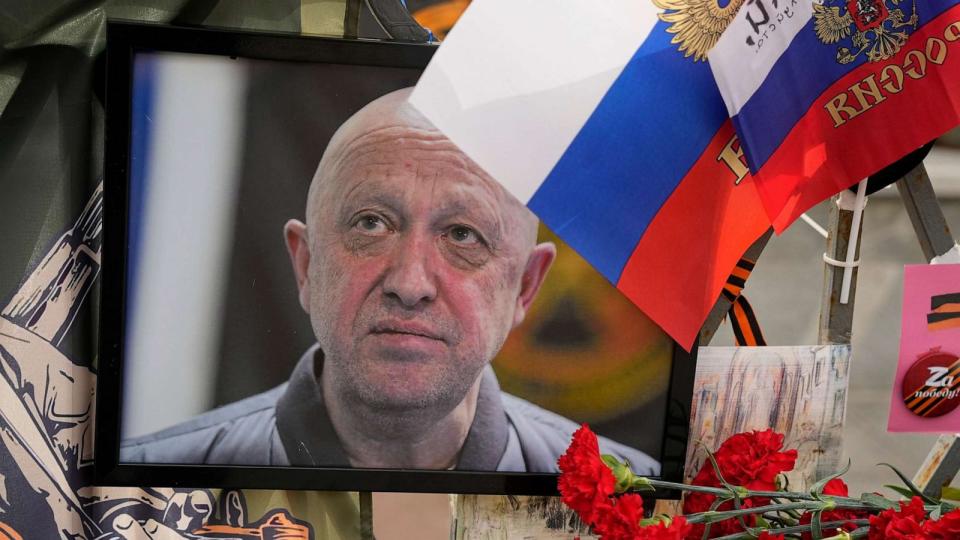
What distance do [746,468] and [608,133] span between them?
1.12ft

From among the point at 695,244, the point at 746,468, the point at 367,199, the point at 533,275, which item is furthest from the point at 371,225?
the point at 746,468

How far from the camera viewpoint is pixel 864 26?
2.86 ft

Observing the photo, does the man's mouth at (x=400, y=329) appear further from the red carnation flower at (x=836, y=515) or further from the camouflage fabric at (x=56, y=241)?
the red carnation flower at (x=836, y=515)

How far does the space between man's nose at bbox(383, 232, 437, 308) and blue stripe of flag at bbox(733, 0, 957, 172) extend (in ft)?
0.92

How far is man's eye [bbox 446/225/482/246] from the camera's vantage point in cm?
89

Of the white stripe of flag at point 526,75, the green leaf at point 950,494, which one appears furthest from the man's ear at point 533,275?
the green leaf at point 950,494

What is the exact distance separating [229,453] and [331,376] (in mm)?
115

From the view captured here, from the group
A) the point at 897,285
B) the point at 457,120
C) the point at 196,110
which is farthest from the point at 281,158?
the point at 897,285

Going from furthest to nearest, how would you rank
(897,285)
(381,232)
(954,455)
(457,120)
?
(897,285) < (954,455) < (381,232) < (457,120)

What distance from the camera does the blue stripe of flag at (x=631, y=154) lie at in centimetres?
81

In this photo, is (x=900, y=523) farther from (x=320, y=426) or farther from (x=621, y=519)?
(x=320, y=426)

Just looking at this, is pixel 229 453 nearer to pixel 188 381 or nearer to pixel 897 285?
pixel 188 381

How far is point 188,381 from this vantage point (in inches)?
35.3

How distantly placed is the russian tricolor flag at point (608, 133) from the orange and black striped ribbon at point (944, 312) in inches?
10.3
